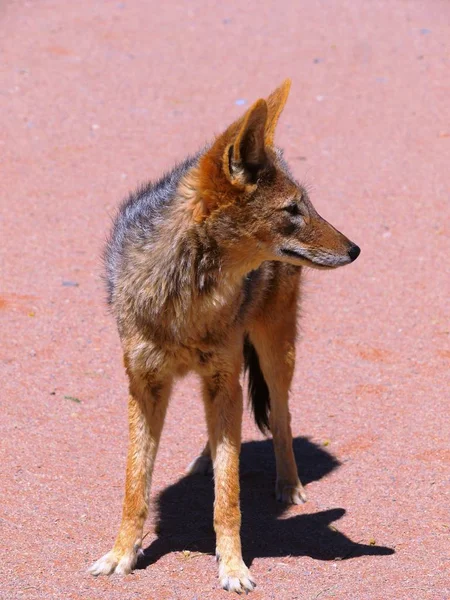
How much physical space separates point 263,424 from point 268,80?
888 cm

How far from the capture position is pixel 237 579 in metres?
5.43

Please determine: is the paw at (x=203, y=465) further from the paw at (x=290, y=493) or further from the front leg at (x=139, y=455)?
the front leg at (x=139, y=455)

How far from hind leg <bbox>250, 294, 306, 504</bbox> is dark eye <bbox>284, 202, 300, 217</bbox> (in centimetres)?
125

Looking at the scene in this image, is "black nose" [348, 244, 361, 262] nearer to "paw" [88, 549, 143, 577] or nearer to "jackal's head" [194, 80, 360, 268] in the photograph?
"jackal's head" [194, 80, 360, 268]

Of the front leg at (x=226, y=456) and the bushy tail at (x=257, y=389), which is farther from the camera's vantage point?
the bushy tail at (x=257, y=389)

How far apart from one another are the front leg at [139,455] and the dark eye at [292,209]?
3.96ft

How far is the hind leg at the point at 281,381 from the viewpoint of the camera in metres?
6.71

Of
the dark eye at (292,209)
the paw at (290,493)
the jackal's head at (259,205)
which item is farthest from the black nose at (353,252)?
the paw at (290,493)

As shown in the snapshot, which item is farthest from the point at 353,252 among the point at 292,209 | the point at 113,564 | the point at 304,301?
the point at 304,301

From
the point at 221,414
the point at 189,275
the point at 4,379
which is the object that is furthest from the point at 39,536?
the point at 4,379

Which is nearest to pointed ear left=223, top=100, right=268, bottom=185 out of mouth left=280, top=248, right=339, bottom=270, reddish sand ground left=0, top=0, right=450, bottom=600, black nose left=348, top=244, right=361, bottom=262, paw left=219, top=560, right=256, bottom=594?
mouth left=280, top=248, right=339, bottom=270

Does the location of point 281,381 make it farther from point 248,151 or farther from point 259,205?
point 248,151

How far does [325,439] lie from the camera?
7566mm

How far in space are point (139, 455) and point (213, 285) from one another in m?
1.09
